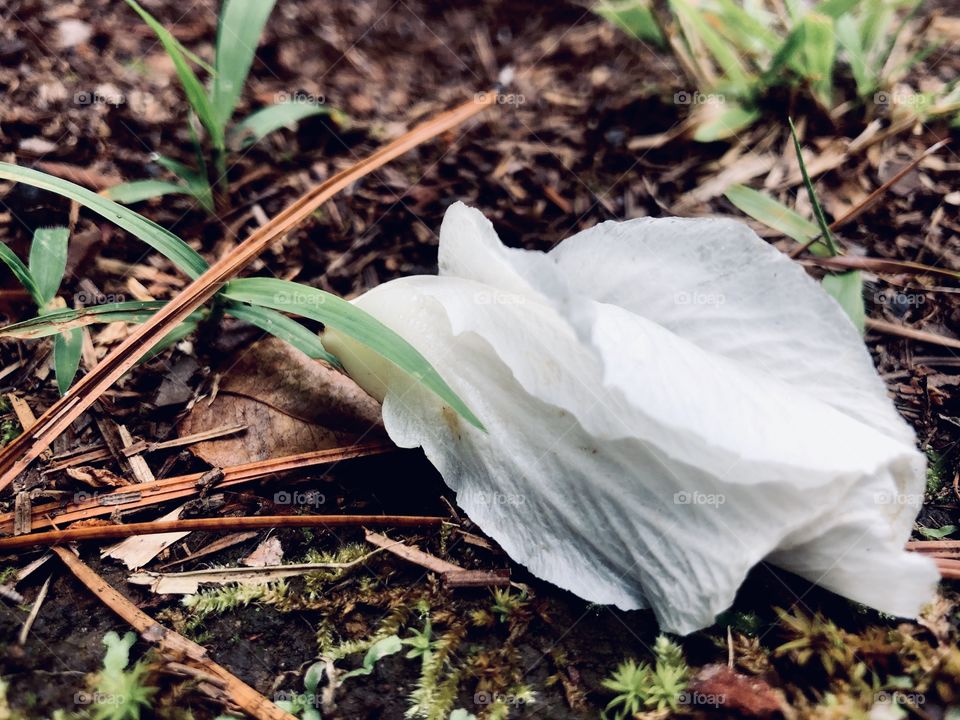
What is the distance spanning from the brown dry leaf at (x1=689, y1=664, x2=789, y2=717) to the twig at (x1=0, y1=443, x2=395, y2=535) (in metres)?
0.93

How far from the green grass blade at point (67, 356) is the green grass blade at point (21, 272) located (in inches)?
6.0

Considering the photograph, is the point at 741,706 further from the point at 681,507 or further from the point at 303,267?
the point at 303,267

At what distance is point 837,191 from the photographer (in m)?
2.65

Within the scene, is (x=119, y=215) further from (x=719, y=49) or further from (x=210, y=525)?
(x=719, y=49)

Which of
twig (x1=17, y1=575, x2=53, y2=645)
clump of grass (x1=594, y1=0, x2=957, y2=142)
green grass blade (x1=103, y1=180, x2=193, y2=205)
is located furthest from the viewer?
clump of grass (x1=594, y1=0, x2=957, y2=142)

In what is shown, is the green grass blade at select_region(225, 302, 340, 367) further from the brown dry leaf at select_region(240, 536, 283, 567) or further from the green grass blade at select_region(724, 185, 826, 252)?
the green grass blade at select_region(724, 185, 826, 252)

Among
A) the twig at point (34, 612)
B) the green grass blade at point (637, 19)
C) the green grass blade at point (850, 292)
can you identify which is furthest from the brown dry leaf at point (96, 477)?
the green grass blade at point (637, 19)

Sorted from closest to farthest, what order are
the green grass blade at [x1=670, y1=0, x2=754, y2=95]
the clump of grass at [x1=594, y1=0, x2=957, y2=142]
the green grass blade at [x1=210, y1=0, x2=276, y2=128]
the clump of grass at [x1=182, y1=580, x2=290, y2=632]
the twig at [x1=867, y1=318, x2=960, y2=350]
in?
the clump of grass at [x1=182, y1=580, x2=290, y2=632] < the twig at [x1=867, y1=318, x2=960, y2=350] < the green grass blade at [x1=210, y1=0, x2=276, y2=128] < the clump of grass at [x1=594, y1=0, x2=957, y2=142] < the green grass blade at [x1=670, y1=0, x2=754, y2=95]

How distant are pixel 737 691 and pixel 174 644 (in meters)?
1.20

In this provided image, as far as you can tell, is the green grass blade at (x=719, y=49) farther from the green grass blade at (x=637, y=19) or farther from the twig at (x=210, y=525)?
the twig at (x=210, y=525)

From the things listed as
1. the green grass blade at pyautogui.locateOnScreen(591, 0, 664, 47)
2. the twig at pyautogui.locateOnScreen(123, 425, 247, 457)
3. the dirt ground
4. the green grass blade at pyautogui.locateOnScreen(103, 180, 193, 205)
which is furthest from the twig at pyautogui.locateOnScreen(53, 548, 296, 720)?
the green grass blade at pyautogui.locateOnScreen(591, 0, 664, 47)

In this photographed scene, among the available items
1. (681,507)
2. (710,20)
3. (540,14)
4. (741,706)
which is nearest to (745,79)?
(710,20)

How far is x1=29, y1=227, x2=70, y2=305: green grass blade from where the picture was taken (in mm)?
2062

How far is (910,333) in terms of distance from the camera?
2.21 m
